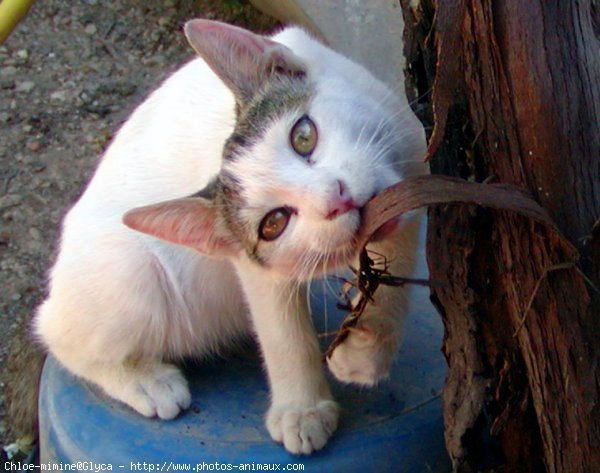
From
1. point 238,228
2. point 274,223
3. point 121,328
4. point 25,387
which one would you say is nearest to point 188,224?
point 238,228

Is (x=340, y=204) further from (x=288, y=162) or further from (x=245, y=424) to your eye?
(x=245, y=424)

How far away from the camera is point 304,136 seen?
1866 millimetres

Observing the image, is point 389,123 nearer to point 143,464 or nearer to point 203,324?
point 203,324

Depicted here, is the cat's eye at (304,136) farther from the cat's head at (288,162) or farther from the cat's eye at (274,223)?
the cat's eye at (274,223)

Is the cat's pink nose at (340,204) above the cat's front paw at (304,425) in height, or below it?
above

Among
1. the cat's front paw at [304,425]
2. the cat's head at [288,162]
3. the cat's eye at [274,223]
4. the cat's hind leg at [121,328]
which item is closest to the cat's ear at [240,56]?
the cat's head at [288,162]

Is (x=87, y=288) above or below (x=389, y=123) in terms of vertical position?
below

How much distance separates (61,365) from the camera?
2.55 m

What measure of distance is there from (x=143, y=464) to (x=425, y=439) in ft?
2.21

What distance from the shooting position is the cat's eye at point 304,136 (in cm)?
183

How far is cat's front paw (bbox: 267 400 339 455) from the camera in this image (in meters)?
2.12

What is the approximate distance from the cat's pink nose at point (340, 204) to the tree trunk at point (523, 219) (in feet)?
0.53

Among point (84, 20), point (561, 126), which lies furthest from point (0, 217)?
point (561, 126)

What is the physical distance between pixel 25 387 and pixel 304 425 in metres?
1.16
